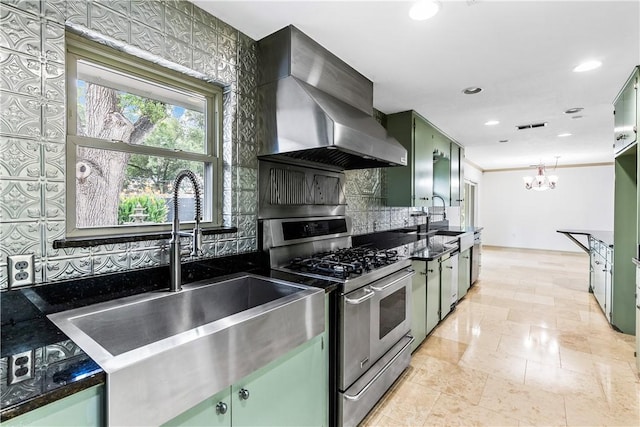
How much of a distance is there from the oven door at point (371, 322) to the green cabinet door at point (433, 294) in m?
0.59

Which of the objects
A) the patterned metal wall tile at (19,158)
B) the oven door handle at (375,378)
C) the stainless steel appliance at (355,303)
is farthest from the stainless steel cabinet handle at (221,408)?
the patterned metal wall tile at (19,158)

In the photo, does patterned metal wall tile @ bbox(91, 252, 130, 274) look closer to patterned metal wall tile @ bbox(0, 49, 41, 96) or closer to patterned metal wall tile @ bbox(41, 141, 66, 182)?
patterned metal wall tile @ bbox(41, 141, 66, 182)

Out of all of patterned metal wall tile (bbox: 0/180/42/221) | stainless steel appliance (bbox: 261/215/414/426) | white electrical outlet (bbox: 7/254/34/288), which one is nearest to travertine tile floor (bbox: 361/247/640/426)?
stainless steel appliance (bbox: 261/215/414/426)

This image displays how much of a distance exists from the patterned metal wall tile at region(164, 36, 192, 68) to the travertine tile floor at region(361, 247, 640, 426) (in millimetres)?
2338

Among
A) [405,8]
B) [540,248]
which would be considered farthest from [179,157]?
[540,248]

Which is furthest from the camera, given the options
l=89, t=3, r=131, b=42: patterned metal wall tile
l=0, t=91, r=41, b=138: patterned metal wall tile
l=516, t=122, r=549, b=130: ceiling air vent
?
l=516, t=122, r=549, b=130: ceiling air vent

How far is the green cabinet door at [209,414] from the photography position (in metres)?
0.95

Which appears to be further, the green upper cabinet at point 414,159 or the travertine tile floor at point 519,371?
the green upper cabinet at point 414,159

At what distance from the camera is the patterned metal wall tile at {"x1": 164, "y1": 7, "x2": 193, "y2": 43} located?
5.08ft

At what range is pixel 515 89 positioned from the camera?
2.86m

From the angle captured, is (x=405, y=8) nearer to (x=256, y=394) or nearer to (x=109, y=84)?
(x=109, y=84)

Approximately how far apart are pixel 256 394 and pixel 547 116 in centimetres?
439

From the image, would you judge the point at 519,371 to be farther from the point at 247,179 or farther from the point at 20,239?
the point at 20,239

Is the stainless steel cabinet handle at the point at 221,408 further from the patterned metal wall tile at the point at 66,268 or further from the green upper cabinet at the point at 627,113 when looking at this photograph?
the green upper cabinet at the point at 627,113
